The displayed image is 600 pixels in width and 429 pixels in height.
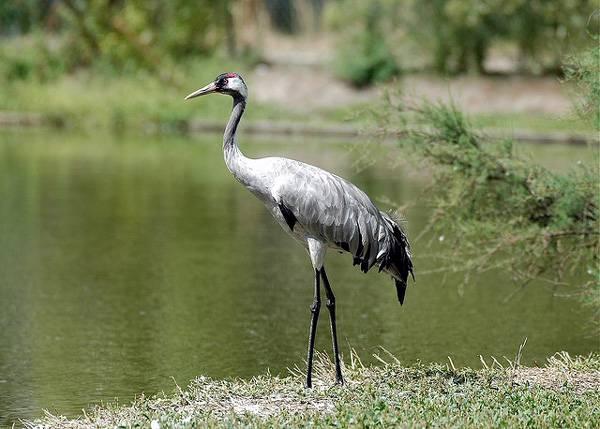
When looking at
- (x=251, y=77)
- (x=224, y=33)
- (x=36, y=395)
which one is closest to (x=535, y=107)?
(x=251, y=77)

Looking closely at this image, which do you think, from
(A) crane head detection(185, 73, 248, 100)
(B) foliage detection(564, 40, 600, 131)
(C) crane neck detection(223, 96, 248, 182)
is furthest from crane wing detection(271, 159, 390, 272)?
(B) foliage detection(564, 40, 600, 131)

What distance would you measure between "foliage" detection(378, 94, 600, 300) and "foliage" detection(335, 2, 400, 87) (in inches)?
1085

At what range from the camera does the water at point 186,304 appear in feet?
36.1

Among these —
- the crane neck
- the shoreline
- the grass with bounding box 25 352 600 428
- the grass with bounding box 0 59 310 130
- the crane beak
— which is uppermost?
the crane beak

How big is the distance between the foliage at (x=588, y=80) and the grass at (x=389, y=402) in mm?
2548

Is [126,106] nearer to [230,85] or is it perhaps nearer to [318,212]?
[230,85]

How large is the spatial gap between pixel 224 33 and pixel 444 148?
108 feet

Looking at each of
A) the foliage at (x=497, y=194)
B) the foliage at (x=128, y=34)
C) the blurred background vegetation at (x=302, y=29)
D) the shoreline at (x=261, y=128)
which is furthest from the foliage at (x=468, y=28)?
the foliage at (x=497, y=194)

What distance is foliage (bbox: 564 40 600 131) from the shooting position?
10703mm

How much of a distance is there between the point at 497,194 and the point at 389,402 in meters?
4.72

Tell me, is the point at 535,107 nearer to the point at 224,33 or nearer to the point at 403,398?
the point at 224,33

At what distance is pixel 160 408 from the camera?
809 cm

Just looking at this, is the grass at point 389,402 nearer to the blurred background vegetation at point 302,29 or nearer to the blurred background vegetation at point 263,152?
the blurred background vegetation at point 263,152

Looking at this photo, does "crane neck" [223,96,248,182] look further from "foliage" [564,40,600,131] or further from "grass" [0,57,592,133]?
"grass" [0,57,592,133]
